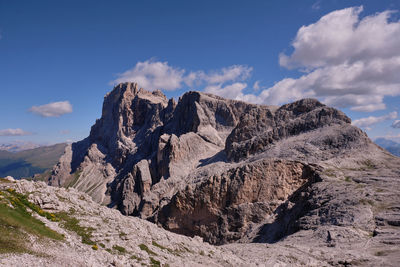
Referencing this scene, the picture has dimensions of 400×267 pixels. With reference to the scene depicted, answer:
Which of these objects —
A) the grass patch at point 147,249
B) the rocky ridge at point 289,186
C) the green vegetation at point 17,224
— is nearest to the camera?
the green vegetation at point 17,224

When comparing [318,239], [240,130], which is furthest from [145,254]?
[240,130]

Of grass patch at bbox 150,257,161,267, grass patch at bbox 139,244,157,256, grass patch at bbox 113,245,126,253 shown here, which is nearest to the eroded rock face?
grass patch at bbox 139,244,157,256

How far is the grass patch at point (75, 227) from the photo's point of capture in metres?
21.3

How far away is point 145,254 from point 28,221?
9.30 meters

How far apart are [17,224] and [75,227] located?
502 cm

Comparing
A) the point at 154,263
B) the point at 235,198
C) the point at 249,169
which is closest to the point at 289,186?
the point at 249,169

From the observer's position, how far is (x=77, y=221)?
2398cm

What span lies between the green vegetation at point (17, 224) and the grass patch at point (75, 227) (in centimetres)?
146

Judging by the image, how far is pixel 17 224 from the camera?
18.5 meters

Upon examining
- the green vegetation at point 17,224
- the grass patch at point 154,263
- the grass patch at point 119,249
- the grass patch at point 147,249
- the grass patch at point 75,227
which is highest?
the green vegetation at point 17,224

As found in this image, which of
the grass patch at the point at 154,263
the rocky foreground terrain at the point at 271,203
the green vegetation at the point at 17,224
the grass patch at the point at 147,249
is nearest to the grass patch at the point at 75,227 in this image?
the rocky foreground terrain at the point at 271,203

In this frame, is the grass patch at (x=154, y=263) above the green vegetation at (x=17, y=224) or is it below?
below

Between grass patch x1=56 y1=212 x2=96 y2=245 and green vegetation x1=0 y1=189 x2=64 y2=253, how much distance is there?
1.46 metres

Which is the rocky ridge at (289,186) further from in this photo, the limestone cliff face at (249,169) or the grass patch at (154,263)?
the grass patch at (154,263)
